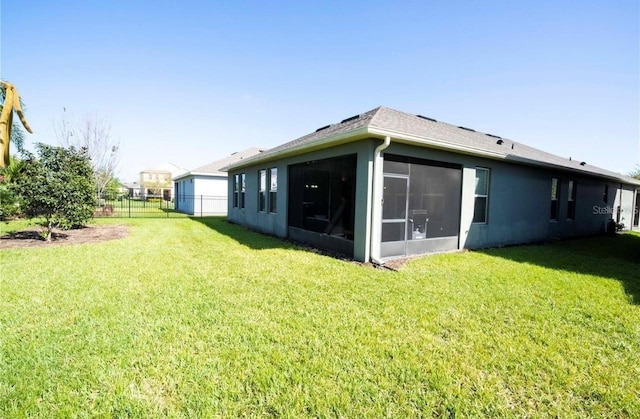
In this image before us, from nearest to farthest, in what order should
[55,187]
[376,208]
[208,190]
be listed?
[376,208] < [55,187] < [208,190]

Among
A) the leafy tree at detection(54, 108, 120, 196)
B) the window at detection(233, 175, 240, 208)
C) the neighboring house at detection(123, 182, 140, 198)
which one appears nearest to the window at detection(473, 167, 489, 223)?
the window at detection(233, 175, 240, 208)

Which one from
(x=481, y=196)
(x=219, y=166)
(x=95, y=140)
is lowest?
(x=481, y=196)

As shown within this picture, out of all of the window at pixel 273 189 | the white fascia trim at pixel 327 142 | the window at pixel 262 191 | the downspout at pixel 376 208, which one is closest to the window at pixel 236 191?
the window at pixel 262 191

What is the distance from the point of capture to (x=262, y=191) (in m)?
11.9

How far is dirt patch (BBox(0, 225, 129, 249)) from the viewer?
791 cm

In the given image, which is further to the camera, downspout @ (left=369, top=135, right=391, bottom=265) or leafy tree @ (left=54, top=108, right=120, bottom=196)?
leafy tree @ (left=54, top=108, right=120, bottom=196)

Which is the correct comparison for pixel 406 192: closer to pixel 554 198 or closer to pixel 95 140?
pixel 554 198

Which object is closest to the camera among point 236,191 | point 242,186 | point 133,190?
point 242,186

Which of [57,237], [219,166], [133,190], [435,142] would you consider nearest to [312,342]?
[435,142]

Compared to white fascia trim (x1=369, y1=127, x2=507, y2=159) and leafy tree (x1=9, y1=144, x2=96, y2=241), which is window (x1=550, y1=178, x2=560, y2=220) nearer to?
white fascia trim (x1=369, y1=127, x2=507, y2=159)

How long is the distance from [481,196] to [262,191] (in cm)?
802

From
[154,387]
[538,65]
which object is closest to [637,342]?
[154,387]

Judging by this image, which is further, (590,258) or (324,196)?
(324,196)

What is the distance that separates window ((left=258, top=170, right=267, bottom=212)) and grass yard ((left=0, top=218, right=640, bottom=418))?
598 cm
